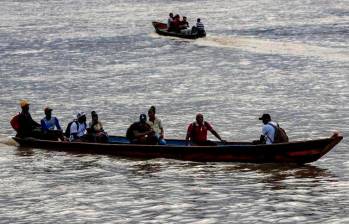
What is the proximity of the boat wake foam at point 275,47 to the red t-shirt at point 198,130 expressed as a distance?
85.1 feet

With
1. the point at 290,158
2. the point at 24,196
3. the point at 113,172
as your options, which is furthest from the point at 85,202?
the point at 290,158

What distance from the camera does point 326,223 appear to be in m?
17.2

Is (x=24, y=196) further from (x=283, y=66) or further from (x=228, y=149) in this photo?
(x=283, y=66)

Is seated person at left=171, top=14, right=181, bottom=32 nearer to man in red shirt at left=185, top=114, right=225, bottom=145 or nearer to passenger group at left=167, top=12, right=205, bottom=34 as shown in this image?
passenger group at left=167, top=12, right=205, bottom=34

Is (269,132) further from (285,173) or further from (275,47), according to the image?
(275,47)

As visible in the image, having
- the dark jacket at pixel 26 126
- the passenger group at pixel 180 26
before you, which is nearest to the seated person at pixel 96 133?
the dark jacket at pixel 26 126

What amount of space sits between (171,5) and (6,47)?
41844 mm

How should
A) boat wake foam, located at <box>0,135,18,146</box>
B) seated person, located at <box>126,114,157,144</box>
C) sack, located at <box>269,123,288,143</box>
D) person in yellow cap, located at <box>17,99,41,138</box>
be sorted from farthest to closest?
boat wake foam, located at <box>0,135,18,146</box>
person in yellow cap, located at <box>17,99,41,138</box>
seated person, located at <box>126,114,157,144</box>
sack, located at <box>269,123,288,143</box>

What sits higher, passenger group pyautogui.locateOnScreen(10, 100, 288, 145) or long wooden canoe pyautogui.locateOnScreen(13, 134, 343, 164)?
passenger group pyautogui.locateOnScreen(10, 100, 288, 145)

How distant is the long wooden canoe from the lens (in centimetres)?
2117

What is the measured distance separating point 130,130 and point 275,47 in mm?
31657

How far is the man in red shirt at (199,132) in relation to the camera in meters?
22.5

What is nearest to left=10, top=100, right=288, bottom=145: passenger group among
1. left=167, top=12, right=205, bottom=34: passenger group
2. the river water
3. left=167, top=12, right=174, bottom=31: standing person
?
the river water

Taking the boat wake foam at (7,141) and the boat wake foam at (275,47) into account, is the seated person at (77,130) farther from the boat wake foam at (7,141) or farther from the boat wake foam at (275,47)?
A: the boat wake foam at (275,47)
